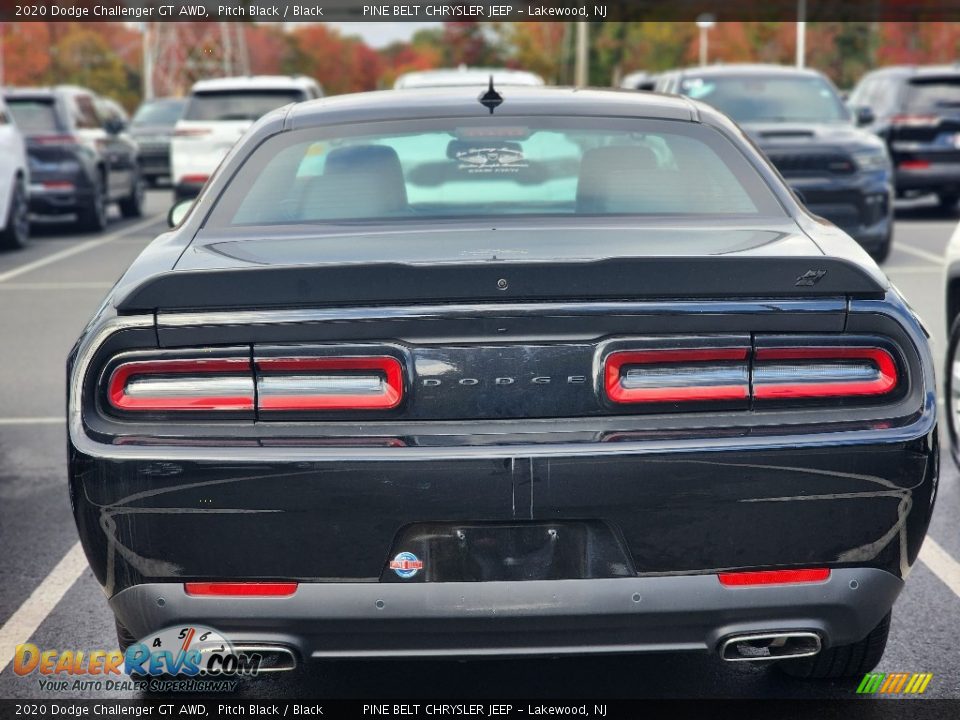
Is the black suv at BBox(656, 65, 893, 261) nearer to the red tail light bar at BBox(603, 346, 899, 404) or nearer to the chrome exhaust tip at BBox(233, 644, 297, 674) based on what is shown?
the red tail light bar at BBox(603, 346, 899, 404)

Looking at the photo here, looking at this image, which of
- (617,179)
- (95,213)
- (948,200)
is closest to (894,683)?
(617,179)

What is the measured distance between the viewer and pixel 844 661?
4.00m

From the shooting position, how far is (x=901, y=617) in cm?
467

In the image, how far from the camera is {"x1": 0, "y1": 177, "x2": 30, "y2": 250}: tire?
16719mm

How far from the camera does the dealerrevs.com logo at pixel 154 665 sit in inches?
139

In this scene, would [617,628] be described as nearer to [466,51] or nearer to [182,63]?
[182,63]

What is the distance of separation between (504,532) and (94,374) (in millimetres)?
958

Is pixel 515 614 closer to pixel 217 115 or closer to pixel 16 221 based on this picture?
pixel 16 221

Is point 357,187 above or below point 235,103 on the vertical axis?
above

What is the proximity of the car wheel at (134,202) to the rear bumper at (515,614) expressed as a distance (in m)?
19.0

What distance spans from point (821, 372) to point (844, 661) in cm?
95

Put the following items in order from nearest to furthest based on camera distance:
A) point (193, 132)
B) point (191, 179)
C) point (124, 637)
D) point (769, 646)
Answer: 1. point (769, 646)
2. point (124, 637)
3. point (193, 132)
4. point (191, 179)

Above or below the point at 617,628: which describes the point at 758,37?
below

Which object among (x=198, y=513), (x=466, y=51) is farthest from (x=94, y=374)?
(x=466, y=51)
